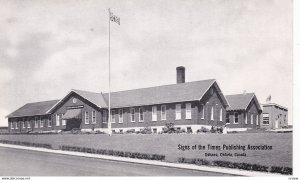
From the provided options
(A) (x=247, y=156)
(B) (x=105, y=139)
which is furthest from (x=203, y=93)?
(A) (x=247, y=156)

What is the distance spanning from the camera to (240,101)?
39.3 m

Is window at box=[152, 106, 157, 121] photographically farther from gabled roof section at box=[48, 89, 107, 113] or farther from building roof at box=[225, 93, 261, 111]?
building roof at box=[225, 93, 261, 111]

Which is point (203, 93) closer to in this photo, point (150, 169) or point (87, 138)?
point (87, 138)

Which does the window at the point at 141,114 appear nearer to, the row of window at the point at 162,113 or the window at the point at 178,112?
the row of window at the point at 162,113

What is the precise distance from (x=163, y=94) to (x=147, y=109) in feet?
6.70

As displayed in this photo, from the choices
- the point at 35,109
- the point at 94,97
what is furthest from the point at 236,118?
the point at 35,109

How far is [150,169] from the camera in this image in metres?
15.5

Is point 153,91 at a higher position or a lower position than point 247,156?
higher

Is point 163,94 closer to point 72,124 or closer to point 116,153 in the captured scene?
point 72,124

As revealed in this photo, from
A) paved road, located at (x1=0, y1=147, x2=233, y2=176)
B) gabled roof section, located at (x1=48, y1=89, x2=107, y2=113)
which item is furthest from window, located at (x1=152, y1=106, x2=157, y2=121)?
paved road, located at (x1=0, y1=147, x2=233, y2=176)

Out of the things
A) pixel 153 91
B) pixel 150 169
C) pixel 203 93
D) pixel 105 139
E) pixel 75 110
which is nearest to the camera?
pixel 150 169

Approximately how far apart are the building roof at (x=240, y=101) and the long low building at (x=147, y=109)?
21 centimetres

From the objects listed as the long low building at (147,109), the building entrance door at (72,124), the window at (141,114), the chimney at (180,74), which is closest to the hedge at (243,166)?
the long low building at (147,109)
